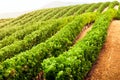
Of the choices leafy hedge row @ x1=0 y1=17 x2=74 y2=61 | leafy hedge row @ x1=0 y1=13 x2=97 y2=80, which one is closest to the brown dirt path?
leafy hedge row @ x1=0 y1=13 x2=97 y2=80

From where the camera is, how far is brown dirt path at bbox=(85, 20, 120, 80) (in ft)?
68.7

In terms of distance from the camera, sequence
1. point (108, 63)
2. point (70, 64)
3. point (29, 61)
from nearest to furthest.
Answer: point (70, 64) < point (29, 61) < point (108, 63)

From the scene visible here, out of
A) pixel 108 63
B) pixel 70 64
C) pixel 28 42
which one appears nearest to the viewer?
pixel 70 64

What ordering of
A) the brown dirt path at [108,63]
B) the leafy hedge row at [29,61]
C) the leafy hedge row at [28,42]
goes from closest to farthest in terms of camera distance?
1. the leafy hedge row at [29,61]
2. the brown dirt path at [108,63]
3. the leafy hedge row at [28,42]

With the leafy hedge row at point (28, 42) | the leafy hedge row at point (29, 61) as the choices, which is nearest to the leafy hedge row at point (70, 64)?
the leafy hedge row at point (29, 61)

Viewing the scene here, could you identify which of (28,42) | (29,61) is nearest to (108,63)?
(29,61)

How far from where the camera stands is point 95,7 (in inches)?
2889

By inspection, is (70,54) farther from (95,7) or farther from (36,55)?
(95,7)

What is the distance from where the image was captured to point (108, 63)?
77.0 ft

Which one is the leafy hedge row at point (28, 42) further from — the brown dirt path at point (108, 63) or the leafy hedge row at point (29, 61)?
the brown dirt path at point (108, 63)

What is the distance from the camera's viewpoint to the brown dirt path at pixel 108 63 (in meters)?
20.9

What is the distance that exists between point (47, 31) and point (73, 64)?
2252 centimetres

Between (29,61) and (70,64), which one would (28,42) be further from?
(70,64)

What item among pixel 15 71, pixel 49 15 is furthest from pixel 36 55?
pixel 49 15
